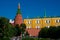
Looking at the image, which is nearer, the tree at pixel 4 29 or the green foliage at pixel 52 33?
the tree at pixel 4 29

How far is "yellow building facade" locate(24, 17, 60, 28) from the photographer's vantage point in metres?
129

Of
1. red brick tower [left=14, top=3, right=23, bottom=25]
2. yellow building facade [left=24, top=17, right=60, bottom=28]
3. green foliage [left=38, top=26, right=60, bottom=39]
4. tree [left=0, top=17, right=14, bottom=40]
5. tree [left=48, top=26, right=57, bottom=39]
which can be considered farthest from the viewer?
yellow building facade [left=24, top=17, right=60, bottom=28]

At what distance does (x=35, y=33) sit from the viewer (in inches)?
4902

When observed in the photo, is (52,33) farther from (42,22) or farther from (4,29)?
(42,22)

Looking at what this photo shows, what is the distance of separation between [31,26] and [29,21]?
2.70 m

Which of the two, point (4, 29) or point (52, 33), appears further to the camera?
point (52, 33)

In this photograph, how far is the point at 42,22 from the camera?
432 ft

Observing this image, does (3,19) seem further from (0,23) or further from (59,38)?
(59,38)

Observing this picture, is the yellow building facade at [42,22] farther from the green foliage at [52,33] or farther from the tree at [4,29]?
the tree at [4,29]

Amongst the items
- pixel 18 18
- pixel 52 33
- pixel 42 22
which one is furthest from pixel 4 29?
pixel 42 22

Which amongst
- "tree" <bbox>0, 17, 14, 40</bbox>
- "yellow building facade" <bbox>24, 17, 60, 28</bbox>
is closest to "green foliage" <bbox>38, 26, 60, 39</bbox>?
"tree" <bbox>0, 17, 14, 40</bbox>

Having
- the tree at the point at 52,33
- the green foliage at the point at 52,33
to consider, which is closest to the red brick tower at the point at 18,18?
the green foliage at the point at 52,33

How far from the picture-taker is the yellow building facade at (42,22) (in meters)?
129

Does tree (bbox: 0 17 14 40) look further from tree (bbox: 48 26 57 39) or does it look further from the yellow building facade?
the yellow building facade
